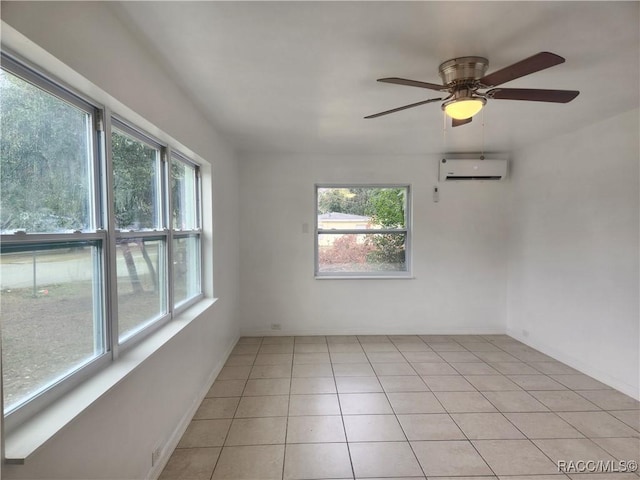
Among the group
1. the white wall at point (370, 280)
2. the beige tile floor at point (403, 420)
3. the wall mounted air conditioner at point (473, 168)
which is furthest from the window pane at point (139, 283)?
the wall mounted air conditioner at point (473, 168)

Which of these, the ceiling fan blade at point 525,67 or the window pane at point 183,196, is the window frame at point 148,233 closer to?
the window pane at point 183,196

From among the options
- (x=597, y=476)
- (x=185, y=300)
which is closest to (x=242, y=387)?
(x=185, y=300)

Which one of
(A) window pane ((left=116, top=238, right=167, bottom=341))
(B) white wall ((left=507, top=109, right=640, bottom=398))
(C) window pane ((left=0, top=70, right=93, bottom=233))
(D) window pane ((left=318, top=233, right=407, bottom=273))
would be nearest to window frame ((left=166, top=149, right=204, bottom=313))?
(A) window pane ((left=116, top=238, right=167, bottom=341))

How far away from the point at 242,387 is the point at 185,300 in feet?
3.10

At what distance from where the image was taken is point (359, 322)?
4.23m

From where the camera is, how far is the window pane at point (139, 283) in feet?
5.68

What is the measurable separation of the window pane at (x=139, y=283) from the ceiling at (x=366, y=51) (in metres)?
1.10

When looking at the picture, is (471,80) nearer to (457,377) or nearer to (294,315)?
(457,377)

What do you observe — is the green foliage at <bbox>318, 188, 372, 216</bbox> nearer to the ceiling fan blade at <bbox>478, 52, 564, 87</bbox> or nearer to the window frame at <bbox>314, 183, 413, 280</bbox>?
the window frame at <bbox>314, 183, 413, 280</bbox>

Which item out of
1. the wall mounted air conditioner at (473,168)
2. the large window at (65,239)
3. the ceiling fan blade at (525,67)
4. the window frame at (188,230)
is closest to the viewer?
the large window at (65,239)

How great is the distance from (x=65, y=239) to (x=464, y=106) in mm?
2059

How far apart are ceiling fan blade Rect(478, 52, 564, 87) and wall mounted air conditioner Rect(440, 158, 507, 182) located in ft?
8.03

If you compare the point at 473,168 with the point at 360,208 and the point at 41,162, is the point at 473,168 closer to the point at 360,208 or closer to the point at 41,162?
the point at 360,208

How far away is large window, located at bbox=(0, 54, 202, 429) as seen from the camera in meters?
1.06
